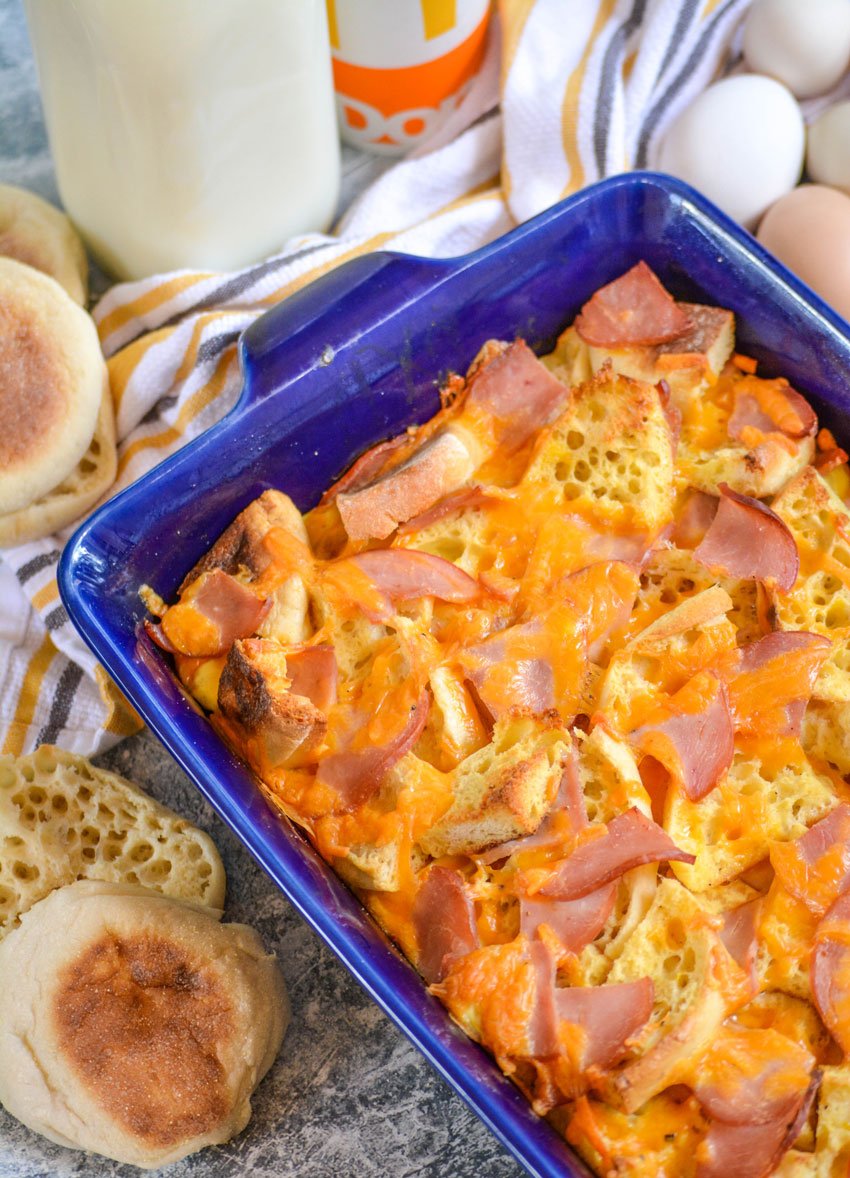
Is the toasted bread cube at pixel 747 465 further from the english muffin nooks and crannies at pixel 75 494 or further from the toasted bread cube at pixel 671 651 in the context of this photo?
the english muffin nooks and crannies at pixel 75 494

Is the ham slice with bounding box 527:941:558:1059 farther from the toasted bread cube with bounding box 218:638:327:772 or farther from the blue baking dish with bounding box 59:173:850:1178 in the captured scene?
the toasted bread cube with bounding box 218:638:327:772

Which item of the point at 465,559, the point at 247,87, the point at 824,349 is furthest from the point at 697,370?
the point at 247,87

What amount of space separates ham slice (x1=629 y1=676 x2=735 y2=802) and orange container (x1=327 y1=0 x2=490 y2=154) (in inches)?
70.1

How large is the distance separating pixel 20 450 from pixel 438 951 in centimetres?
145

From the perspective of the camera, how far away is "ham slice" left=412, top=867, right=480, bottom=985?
218cm

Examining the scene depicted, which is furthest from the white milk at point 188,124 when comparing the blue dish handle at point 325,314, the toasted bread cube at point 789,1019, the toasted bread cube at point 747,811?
the toasted bread cube at point 789,1019

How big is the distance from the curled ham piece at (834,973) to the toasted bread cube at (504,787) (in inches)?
20.4

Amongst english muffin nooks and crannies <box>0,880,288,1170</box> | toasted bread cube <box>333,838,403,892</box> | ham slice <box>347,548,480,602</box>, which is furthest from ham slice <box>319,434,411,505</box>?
english muffin nooks and crannies <box>0,880,288,1170</box>

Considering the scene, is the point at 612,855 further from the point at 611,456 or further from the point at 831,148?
the point at 831,148

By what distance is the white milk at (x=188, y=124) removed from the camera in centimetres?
246

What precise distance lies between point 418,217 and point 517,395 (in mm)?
853

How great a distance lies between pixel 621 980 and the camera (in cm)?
213

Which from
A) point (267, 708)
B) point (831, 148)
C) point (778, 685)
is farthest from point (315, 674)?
point (831, 148)

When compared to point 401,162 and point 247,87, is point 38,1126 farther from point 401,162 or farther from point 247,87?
point 401,162
